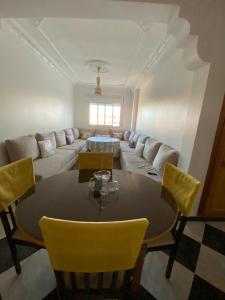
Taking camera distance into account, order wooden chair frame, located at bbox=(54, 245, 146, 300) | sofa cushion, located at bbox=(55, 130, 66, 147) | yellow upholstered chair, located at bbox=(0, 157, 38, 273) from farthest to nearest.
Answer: sofa cushion, located at bbox=(55, 130, 66, 147) < yellow upholstered chair, located at bbox=(0, 157, 38, 273) < wooden chair frame, located at bbox=(54, 245, 146, 300)

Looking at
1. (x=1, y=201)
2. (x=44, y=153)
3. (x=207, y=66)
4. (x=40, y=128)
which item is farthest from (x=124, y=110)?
(x=1, y=201)

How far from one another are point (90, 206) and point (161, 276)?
97 cm

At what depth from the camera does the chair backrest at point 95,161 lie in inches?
73.7

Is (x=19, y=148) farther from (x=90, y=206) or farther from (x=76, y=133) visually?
(x=76, y=133)

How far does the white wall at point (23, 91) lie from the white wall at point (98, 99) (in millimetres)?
1794

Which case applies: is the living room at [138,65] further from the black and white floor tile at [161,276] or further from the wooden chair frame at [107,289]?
the wooden chair frame at [107,289]

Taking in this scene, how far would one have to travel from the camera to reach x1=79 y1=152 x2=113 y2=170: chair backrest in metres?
1.87

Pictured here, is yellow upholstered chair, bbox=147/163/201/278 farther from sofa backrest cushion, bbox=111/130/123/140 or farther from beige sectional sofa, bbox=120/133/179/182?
sofa backrest cushion, bbox=111/130/123/140

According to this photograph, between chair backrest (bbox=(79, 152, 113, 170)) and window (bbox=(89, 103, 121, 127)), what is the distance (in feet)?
15.5

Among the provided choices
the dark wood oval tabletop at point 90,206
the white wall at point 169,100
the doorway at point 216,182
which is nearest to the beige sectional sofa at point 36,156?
the dark wood oval tabletop at point 90,206

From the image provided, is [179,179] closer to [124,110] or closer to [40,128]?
[40,128]

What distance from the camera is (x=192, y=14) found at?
145 centimetres

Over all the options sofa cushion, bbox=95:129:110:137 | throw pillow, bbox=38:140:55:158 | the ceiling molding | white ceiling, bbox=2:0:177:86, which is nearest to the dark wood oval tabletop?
white ceiling, bbox=2:0:177:86

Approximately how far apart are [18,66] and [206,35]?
2812mm
